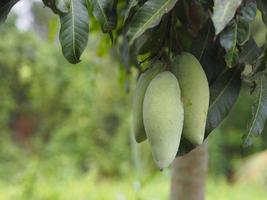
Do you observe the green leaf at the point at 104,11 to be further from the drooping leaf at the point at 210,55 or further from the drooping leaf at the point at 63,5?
the drooping leaf at the point at 210,55

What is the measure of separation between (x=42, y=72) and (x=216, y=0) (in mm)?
5176

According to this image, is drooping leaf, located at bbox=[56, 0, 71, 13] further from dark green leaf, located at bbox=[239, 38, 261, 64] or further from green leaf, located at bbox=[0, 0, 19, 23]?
dark green leaf, located at bbox=[239, 38, 261, 64]

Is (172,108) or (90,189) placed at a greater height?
(172,108)

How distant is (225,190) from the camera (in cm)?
447

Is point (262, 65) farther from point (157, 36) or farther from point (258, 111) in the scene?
point (157, 36)

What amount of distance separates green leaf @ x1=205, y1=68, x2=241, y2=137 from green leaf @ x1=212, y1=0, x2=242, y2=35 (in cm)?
19

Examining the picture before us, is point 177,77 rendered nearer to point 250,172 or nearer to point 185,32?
point 185,32

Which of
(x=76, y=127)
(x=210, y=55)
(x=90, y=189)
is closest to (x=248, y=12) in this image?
(x=210, y=55)

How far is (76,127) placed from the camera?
5.33 metres

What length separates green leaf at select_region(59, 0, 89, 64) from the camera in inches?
24.8

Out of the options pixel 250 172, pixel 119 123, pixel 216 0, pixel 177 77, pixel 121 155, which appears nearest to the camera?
pixel 216 0

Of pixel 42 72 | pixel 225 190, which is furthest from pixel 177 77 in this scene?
pixel 42 72

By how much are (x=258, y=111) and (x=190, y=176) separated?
514 millimetres

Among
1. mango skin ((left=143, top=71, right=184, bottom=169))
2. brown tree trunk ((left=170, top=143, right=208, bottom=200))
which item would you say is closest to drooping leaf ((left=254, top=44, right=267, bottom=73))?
mango skin ((left=143, top=71, right=184, bottom=169))
